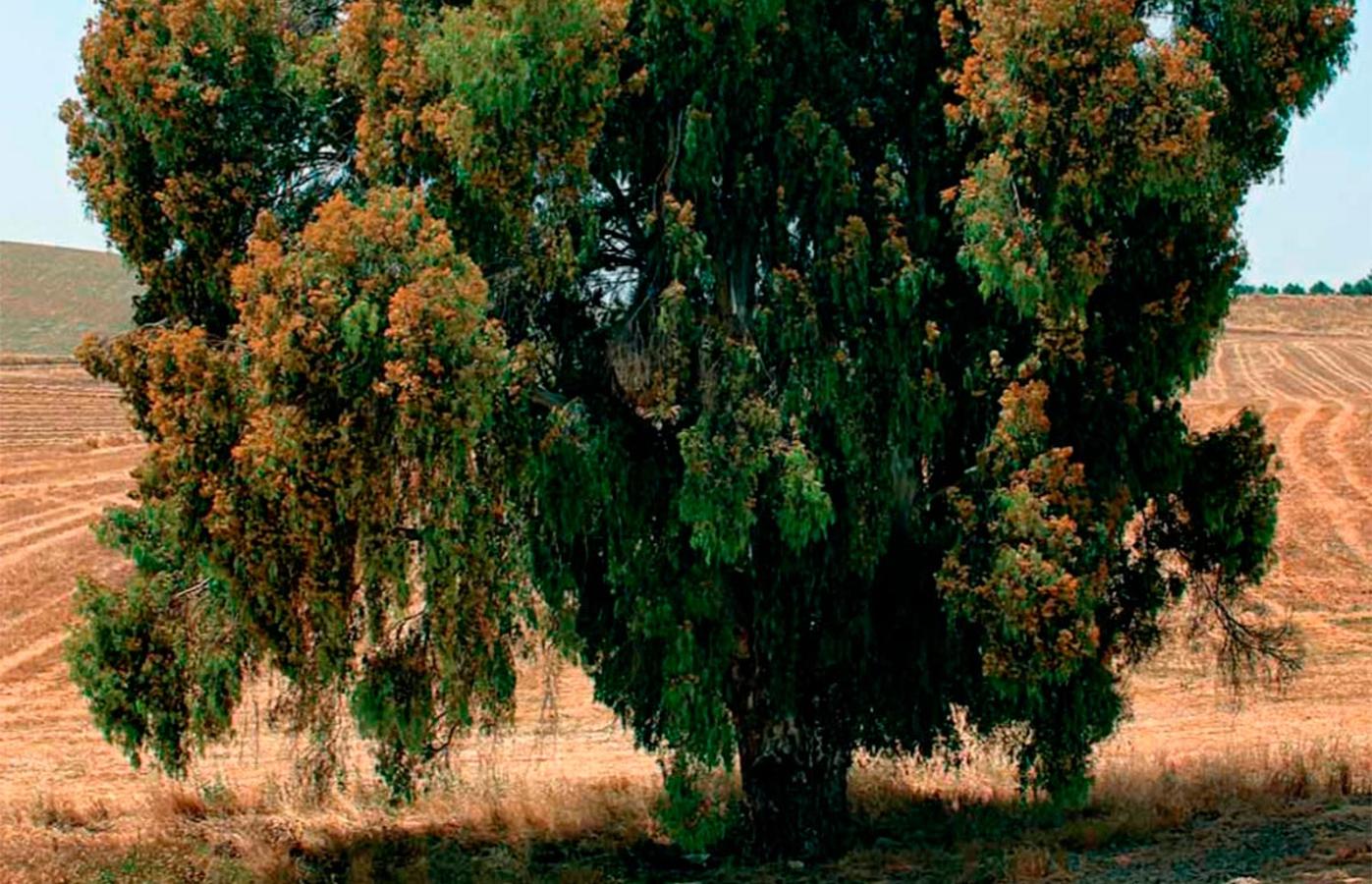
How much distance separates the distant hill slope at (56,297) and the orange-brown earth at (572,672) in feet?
202

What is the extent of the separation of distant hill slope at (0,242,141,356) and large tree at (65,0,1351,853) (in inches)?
3927

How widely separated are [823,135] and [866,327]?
159 centimetres

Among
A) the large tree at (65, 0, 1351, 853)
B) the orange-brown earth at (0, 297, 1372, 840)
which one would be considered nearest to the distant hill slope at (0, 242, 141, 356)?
the orange-brown earth at (0, 297, 1372, 840)

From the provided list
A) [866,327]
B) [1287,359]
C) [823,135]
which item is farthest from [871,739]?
[1287,359]

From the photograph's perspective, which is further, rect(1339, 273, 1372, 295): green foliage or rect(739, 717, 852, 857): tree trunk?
rect(1339, 273, 1372, 295): green foliage

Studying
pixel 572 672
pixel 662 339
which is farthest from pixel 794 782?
pixel 572 672

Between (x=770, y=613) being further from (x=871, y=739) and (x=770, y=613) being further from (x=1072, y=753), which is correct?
(x=1072, y=753)

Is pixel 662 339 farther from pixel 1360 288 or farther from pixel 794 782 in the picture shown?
pixel 1360 288

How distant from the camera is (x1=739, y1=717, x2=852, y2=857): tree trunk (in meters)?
14.9

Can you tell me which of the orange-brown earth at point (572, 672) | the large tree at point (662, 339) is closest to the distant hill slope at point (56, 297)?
the orange-brown earth at point (572, 672)

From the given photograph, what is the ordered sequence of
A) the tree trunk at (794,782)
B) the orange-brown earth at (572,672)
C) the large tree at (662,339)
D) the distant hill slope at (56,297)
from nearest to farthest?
the large tree at (662,339), the tree trunk at (794,782), the orange-brown earth at (572,672), the distant hill slope at (56,297)

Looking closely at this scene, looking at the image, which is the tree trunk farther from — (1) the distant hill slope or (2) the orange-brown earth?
(1) the distant hill slope

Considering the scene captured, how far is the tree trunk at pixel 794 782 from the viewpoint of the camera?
14.9m

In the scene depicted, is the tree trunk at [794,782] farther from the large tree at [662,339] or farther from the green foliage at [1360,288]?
the green foliage at [1360,288]
